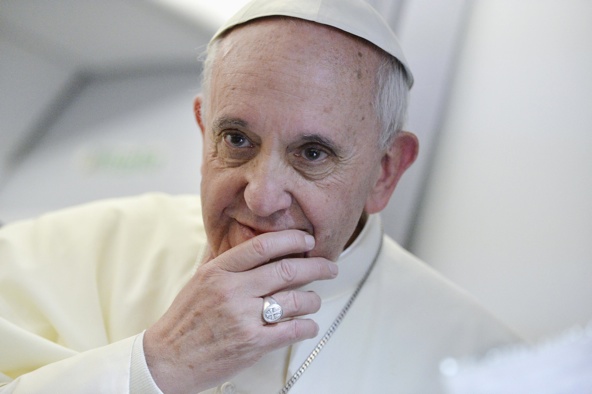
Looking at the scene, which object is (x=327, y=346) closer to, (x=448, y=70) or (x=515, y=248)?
(x=515, y=248)

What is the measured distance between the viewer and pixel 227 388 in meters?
1.88

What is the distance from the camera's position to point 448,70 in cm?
240

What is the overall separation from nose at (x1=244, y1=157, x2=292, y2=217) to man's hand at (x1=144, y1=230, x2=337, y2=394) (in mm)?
63

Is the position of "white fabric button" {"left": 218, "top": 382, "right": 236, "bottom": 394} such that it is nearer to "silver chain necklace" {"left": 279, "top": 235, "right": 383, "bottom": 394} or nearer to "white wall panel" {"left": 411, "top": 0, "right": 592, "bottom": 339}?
"silver chain necklace" {"left": 279, "top": 235, "right": 383, "bottom": 394}

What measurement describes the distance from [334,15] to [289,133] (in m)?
0.31

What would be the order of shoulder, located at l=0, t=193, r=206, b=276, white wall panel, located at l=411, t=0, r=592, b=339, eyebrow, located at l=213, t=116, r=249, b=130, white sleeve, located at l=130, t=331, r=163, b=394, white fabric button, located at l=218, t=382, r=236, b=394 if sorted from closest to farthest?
white sleeve, located at l=130, t=331, r=163, b=394, eyebrow, located at l=213, t=116, r=249, b=130, white fabric button, located at l=218, t=382, r=236, b=394, white wall panel, located at l=411, t=0, r=592, b=339, shoulder, located at l=0, t=193, r=206, b=276

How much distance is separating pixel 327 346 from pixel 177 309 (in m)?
0.48

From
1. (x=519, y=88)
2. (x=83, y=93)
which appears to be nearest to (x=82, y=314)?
(x=519, y=88)

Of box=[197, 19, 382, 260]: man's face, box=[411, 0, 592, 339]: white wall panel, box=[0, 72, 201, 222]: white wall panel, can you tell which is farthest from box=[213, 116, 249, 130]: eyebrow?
box=[0, 72, 201, 222]: white wall panel

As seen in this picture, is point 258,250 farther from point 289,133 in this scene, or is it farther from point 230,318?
point 289,133

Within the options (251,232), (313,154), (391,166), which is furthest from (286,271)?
(391,166)

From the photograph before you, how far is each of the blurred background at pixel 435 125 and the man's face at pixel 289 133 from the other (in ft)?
1.86

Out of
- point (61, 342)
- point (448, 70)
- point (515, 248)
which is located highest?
point (448, 70)

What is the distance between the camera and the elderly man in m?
1.67
